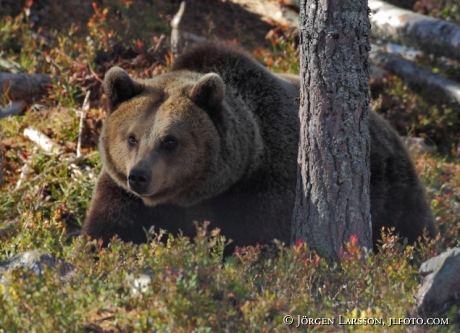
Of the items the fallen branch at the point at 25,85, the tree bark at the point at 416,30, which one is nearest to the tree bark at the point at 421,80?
the tree bark at the point at 416,30

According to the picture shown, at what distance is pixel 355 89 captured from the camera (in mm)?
4898

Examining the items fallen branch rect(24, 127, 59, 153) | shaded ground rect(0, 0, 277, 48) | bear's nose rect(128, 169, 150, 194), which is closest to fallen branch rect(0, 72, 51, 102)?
fallen branch rect(24, 127, 59, 153)

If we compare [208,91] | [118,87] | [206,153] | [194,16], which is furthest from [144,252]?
[194,16]

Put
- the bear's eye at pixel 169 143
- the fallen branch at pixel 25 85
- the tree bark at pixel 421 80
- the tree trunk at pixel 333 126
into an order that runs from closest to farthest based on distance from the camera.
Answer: the tree trunk at pixel 333 126 < the bear's eye at pixel 169 143 < the fallen branch at pixel 25 85 < the tree bark at pixel 421 80

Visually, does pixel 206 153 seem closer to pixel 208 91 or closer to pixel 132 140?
pixel 208 91

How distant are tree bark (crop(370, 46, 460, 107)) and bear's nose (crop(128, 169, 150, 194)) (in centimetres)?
559

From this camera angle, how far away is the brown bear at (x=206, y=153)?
17.3 feet

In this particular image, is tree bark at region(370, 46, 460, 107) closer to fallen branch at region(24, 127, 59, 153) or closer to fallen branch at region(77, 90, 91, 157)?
fallen branch at region(77, 90, 91, 157)

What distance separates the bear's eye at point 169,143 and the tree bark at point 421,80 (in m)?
5.21

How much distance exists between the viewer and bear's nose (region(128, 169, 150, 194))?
16.0ft

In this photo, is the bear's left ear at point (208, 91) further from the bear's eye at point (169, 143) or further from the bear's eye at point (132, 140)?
the bear's eye at point (132, 140)

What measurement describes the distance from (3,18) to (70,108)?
2.77 metres

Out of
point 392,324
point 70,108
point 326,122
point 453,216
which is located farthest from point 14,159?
point 392,324

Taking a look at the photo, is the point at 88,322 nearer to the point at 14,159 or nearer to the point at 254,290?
the point at 254,290
